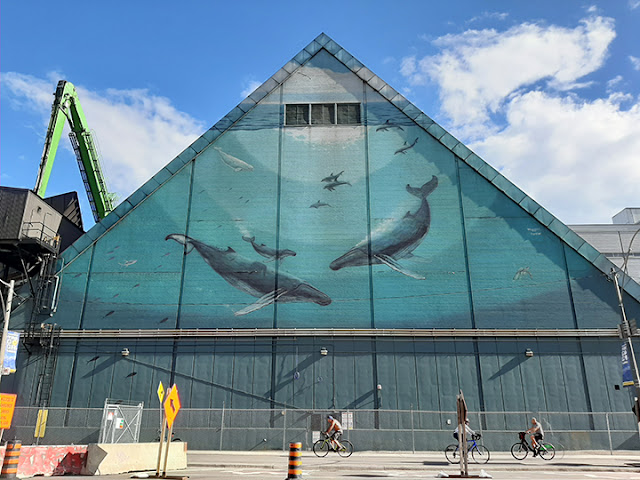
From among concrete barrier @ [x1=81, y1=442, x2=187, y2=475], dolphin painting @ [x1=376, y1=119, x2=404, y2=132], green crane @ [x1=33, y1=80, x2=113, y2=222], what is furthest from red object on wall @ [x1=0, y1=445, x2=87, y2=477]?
green crane @ [x1=33, y1=80, x2=113, y2=222]

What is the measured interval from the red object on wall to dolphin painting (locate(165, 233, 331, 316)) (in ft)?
48.8

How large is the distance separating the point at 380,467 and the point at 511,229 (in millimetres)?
18936

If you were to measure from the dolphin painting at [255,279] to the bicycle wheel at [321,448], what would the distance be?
28.6 ft

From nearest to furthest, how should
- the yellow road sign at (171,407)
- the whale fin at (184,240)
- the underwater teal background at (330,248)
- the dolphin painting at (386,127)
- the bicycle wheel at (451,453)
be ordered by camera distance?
the yellow road sign at (171,407) < the bicycle wheel at (451,453) < the underwater teal background at (330,248) < the whale fin at (184,240) < the dolphin painting at (386,127)

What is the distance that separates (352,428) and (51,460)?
15972 millimetres

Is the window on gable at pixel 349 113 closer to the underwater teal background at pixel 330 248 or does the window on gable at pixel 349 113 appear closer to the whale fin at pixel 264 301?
the underwater teal background at pixel 330 248

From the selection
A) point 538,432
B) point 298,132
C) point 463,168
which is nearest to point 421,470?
point 538,432

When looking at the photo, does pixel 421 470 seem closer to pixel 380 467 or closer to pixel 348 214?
pixel 380 467

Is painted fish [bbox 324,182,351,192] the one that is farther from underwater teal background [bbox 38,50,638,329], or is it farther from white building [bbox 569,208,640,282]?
white building [bbox 569,208,640,282]

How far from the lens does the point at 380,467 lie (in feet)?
60.9

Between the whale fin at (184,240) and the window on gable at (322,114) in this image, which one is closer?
the whale fin at (184,240)

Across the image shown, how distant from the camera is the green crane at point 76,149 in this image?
40438 mm

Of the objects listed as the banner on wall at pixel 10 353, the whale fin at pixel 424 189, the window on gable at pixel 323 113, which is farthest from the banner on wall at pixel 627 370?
the banner on wall at pixel 10 353

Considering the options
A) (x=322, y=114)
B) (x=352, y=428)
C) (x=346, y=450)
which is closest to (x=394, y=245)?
(x=322, y=114)
